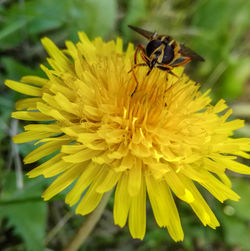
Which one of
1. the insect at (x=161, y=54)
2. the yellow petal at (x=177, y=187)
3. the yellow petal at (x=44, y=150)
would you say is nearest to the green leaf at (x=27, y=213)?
the yellow petal at (x=44, y=150)

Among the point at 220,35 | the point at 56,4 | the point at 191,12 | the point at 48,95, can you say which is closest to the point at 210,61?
the point at 220,35

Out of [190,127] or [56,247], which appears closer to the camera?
[190,127]

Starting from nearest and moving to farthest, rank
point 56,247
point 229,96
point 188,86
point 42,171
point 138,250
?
point 42,171 < point 188,86 < point 56,247 < point 138,250 < point 229,96

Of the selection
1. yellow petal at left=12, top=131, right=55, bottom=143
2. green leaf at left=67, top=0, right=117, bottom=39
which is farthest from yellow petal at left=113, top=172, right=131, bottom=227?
green leaf at left=67, top=0, right=117, bottom=39

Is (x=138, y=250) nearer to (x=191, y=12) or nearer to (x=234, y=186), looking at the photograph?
(x=234, y=186)

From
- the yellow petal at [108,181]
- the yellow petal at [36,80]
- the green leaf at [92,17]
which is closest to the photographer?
the yellow petal at [108,181]

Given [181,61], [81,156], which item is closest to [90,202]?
[81,156]

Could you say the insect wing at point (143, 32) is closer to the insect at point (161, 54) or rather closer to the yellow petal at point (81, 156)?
the insect at point (161, 54)

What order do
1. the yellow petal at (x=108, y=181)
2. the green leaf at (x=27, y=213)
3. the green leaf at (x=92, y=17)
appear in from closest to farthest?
1. the yellow petal at (x=108, y=181)
2. the green leaf at (x=27, y=213)
3. the green leaf at (x=92, y=17)

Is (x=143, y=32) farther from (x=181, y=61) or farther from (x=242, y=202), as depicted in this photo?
(x=242, y=202)

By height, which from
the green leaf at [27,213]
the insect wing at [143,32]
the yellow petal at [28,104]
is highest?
the insect wing at [143,32]
